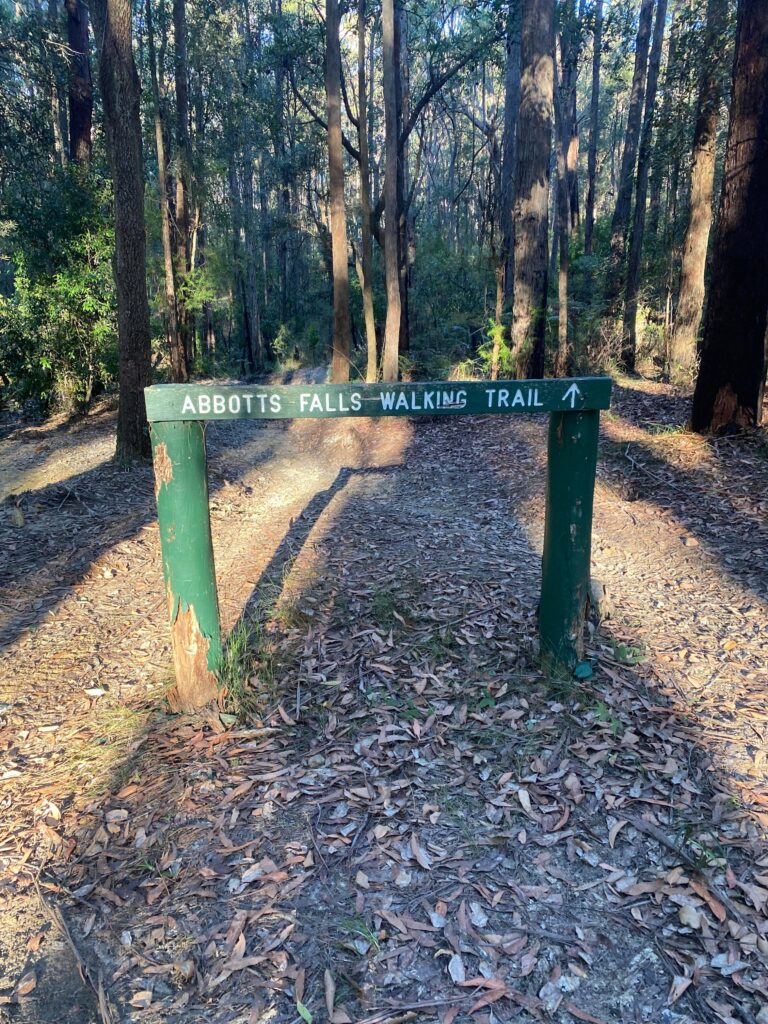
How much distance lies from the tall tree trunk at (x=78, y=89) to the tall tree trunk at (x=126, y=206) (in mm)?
7842

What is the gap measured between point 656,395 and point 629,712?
327 inches

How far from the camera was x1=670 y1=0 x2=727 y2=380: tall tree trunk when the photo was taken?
1185 cm

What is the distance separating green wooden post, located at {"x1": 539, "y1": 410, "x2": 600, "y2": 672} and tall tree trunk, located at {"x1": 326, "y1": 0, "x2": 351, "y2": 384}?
29.7 feet

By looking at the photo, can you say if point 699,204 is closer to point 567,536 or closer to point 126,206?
point 126,206

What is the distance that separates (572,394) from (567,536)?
753mm

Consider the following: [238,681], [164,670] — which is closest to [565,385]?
[238,681]

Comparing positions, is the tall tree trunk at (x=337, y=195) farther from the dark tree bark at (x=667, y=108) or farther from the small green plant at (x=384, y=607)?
the small green plant at (x=384, y=607)

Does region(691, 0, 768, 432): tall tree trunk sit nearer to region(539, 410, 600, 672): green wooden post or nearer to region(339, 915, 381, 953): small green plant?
region(539, 410, 600, 672): green wooden post

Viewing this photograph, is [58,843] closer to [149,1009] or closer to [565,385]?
[149,1009]

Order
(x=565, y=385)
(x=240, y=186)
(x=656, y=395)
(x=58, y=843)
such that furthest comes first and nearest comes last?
(x=240, y=186)
(x=656, y=395)
(x=565, y=385)
(x=58, y=843)

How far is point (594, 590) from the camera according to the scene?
4.76 meters

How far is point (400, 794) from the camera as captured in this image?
10.5 feet

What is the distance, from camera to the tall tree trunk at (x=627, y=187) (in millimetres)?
18859

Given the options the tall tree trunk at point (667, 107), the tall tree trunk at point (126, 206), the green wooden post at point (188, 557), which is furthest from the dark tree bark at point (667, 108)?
the green wooden post at point (188, 557)
